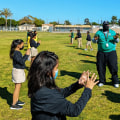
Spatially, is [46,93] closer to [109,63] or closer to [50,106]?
[50,106]

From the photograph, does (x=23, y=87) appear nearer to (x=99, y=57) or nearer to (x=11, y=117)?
(x=11, y=117)

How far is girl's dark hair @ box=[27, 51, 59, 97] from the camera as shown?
1.71 m

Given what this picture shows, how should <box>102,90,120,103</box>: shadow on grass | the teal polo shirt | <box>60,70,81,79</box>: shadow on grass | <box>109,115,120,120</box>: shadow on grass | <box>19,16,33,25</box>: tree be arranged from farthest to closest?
<box>19,16,33,25</box>: tree
<box>60,70,81,79</box>: shadow on grass
the teal polo shirt
<box>102,90,120,103</box>: shadow on grass
<box>109,115,120,120</box>: shadow on grass

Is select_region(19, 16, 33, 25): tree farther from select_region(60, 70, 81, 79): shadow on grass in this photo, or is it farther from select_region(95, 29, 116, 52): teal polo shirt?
select_region(95, 29, 116, 52): teal polo shirt

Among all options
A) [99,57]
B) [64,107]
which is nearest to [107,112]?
[99,57]

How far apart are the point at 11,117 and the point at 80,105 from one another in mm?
2815

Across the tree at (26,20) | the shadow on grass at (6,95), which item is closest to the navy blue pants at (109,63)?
the shadow on grass at (6,95)

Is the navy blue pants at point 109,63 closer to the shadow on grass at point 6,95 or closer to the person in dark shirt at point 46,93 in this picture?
the shadow on grass at point 6,95

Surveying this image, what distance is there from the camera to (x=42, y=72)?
171 centimetres

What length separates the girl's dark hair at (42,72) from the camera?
1.71 metres

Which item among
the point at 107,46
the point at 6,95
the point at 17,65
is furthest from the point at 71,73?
the point at 17,65

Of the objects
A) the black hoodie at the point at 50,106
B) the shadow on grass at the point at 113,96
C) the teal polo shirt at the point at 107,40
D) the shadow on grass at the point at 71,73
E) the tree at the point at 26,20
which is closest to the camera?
the black hoodie at the point at 50,106

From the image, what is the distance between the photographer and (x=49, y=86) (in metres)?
1.76

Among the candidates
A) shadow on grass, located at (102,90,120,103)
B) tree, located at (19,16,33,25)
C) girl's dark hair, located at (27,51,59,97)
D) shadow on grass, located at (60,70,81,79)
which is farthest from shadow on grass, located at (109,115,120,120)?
tree, located at (19,16,33,25)
